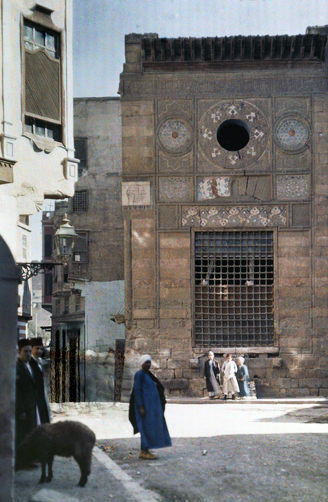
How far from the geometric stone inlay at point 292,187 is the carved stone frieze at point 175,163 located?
2.22 meters

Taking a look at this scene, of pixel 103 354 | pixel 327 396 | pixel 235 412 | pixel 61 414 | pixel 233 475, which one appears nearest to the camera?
pixel 233 475

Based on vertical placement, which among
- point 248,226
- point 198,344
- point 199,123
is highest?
point 199,123

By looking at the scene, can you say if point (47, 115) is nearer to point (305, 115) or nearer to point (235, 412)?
point (235, 412)

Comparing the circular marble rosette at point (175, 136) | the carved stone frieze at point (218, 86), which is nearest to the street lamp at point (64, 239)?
the circular marble rosette at point (175, 136)

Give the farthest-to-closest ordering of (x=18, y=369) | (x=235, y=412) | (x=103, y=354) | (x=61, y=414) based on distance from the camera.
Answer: (x=103, y=354), (x=235, y=412), (x=61, y=414), (x=18, y=369)

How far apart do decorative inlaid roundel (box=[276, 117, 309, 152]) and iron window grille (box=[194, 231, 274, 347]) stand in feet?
8.44

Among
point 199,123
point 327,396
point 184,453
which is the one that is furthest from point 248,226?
point 184,453

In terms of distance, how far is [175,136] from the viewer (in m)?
20.7

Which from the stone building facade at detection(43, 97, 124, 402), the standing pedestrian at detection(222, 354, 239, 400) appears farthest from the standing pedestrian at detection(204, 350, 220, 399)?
the stone building facade at detection(43, 97, 124, 402)

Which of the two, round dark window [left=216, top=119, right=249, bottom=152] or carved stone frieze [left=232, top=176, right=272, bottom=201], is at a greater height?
round dark window [left=216, top=119, right=249, bottom=152]

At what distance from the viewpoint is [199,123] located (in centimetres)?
2069

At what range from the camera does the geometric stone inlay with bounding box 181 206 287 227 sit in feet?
67.4

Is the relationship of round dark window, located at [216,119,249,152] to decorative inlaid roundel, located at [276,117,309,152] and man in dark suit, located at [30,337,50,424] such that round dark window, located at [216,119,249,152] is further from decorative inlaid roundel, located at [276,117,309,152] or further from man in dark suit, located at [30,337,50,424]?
man in dark suit, located at [30,337,50,424]

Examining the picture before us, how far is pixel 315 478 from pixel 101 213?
62.6 ft
